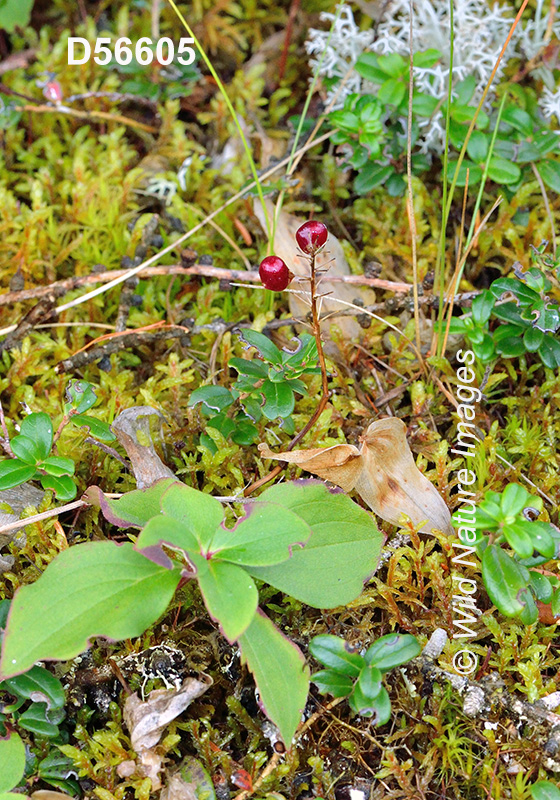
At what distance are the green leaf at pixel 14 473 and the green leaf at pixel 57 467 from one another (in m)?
0.03

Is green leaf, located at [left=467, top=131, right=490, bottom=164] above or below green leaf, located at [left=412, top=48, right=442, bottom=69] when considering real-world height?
below

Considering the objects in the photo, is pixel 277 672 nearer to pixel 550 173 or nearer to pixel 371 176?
pixel 371 176

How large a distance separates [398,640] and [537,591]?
35 centimetres

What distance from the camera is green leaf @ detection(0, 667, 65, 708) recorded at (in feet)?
4.88

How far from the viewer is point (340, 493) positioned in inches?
65.2

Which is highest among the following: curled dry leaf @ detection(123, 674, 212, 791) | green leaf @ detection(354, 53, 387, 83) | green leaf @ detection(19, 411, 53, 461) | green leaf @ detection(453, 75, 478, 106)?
green leaf @ detection(354, 53, 387, 83)

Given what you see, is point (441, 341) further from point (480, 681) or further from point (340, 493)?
point (480, 681)

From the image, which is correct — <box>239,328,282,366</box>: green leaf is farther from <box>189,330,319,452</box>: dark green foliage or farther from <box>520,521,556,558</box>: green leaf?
<box>520,521,556,558</box>: green leaf

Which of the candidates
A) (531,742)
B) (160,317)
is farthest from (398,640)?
(160,317)

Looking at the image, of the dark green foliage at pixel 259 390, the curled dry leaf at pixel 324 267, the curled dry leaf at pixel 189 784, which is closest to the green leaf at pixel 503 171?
the curled dry leaf at pixel 324 267

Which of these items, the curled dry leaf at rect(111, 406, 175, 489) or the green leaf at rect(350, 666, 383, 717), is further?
the curled dry leaf at rect(111, 406, 175, 489)

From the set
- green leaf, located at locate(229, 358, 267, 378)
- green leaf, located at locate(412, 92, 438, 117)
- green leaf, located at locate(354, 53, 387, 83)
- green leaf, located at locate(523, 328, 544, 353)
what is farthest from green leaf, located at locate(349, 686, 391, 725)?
green leaf, located at locate(354, 53, 387, 83)

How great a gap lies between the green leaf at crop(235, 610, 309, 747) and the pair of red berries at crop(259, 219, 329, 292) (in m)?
0.78

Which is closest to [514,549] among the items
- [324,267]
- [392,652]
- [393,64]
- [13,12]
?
[392,652]
